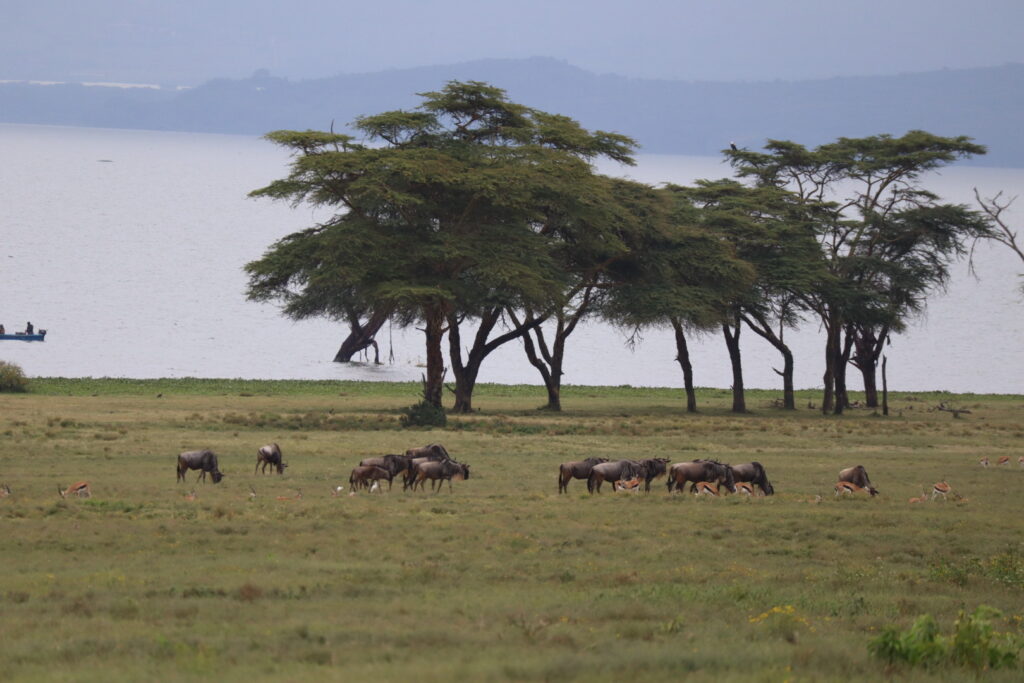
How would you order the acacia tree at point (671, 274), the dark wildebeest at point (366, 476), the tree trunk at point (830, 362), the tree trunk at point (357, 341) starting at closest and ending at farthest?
1. the dark wildebeest at point (366, 476)
2. the acacia tree at point (671, 274)
3. the tree trunk at point (830, 362)
4. the tree trunk at point (357, 341)

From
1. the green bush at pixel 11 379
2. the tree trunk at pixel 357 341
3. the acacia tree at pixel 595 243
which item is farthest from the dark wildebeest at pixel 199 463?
the tree trunk at pixel 357 341

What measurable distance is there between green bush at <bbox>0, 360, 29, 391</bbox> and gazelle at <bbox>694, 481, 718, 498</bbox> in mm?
34194

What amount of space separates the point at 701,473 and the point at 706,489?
578 mm

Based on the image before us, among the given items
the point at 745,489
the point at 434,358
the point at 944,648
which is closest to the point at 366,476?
the point at 745,489

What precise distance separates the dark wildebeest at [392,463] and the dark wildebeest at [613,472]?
3336mm

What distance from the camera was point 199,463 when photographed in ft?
80.2

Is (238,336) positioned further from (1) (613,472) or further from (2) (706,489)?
(2) (706,489)

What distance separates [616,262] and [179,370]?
30.6 metres

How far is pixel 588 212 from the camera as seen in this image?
44031 mm

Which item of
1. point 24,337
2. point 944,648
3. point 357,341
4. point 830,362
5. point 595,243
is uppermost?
point 595,243

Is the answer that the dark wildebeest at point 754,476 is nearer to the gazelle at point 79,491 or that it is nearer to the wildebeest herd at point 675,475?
the wildebeest herd at point 675,475

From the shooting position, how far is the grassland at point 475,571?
11.5 meters

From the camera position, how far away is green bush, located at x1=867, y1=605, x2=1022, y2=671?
452 inches

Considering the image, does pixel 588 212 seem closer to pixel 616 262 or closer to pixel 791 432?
pixel 616 262
